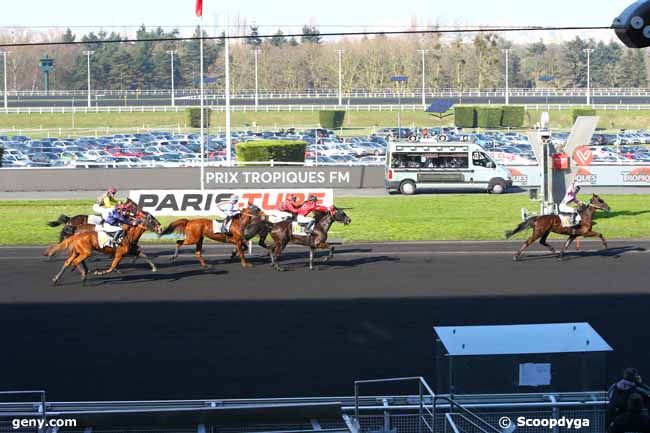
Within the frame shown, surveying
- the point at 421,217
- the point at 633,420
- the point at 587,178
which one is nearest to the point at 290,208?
the point at 421,217

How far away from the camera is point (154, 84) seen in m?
134

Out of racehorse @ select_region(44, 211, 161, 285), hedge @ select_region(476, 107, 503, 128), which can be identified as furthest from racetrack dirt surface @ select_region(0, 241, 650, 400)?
hedge @ select_region(476, 107, 503, 128)

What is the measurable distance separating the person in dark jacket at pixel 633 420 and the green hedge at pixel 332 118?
74.3 m

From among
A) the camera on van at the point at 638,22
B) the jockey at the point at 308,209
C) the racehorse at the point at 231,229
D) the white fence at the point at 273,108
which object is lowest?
the racehorse at the point at 231,229

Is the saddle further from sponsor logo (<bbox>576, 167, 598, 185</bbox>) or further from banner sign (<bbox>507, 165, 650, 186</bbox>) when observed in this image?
sponsor logo (<bbox>576, 167, 598, 185</bbox>)

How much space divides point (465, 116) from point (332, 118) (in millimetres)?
10709

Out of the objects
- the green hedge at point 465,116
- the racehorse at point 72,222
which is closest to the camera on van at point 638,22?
the racehorse at point 72,222

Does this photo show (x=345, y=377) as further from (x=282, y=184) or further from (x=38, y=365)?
(x=282, y=184)

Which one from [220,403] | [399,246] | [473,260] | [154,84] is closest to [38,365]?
[220,403]

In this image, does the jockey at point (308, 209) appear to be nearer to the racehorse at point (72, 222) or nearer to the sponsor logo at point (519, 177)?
the racehorse at point (72, 222)

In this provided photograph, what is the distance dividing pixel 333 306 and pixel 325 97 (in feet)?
281

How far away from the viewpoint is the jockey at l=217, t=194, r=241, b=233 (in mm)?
22516

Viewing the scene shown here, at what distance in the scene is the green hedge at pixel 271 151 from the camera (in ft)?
149

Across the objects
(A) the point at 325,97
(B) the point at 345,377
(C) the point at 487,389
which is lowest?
(B) the point at 345,377
